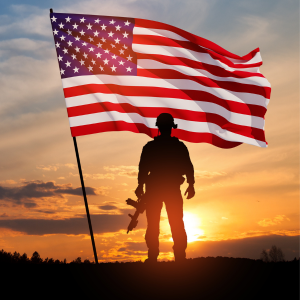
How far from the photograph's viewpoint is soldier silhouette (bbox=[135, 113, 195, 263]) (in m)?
6.62

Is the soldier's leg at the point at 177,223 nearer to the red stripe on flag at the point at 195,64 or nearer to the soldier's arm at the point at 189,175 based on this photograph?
the soldier's arm at the point at 189,175

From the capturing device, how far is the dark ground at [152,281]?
5168mm

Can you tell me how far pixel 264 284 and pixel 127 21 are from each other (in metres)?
6.64

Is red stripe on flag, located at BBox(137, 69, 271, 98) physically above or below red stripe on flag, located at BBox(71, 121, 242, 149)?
above

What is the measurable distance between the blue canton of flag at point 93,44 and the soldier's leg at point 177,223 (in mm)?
3475

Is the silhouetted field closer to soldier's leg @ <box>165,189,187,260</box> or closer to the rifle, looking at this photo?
soldier's leg @ <box>165,189,187,260</box>

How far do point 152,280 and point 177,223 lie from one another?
4.13 ft

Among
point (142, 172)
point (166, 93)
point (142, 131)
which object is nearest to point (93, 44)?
point (166, 93)

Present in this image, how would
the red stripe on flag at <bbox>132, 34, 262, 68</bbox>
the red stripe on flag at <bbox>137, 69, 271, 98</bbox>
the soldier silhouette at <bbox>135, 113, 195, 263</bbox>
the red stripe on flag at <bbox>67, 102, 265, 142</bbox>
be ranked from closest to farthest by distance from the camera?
1. the soldier silhouette at <bbox>135, 113, 195, 263</bbox>
2. the red stripe on flag at <bbox>67, 102, 265, 142</bbox>
3. the red stripe on flag at <bbox>137, 69, 271, 98</bbox>
4. the red stripe on flag at <bbox>132, 34, 262, 68</bbox>

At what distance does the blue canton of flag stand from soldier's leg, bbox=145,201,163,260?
3467 mm

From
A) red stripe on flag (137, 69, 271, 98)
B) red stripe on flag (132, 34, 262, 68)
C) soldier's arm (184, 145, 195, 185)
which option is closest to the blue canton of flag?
red stripe on flag (132, 34, 262, 68)

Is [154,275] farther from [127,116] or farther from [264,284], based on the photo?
[127,116]

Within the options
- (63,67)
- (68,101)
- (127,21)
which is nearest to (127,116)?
(68,101)

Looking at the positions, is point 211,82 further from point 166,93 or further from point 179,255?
point 179,255
